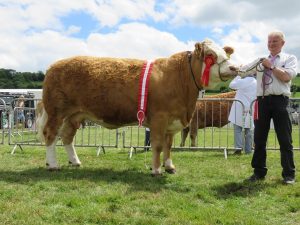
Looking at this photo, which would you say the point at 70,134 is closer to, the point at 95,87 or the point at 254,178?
the point at 95,87

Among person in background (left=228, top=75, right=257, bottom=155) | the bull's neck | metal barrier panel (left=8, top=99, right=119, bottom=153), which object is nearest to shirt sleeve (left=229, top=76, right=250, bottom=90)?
person in background (left=228, top=75, right=257, bottom=155)

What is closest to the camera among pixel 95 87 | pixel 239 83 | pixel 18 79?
pixel 95 87

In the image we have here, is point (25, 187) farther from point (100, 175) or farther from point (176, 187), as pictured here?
point (176, 187)

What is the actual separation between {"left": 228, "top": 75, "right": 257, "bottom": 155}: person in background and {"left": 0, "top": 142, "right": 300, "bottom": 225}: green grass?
2216 mm

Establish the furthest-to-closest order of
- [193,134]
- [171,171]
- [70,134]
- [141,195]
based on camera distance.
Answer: [193,134] < [70,134] < [171,171] < [141,195]

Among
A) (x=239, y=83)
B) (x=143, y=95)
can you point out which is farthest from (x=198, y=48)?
(x=239, y=83)

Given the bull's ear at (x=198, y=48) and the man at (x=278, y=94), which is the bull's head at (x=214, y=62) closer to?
the bull's ear at (x=198, y=48)

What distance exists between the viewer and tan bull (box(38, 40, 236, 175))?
7.74m

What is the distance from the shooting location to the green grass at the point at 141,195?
5.07 meters

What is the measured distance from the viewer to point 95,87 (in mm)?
8047

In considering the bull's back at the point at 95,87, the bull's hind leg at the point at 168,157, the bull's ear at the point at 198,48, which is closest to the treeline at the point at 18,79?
the bull's back at the point at 95,87

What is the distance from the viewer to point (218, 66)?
748 centimetres

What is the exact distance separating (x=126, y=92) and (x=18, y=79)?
79945 mm

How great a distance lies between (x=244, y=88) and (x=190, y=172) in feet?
14.6
